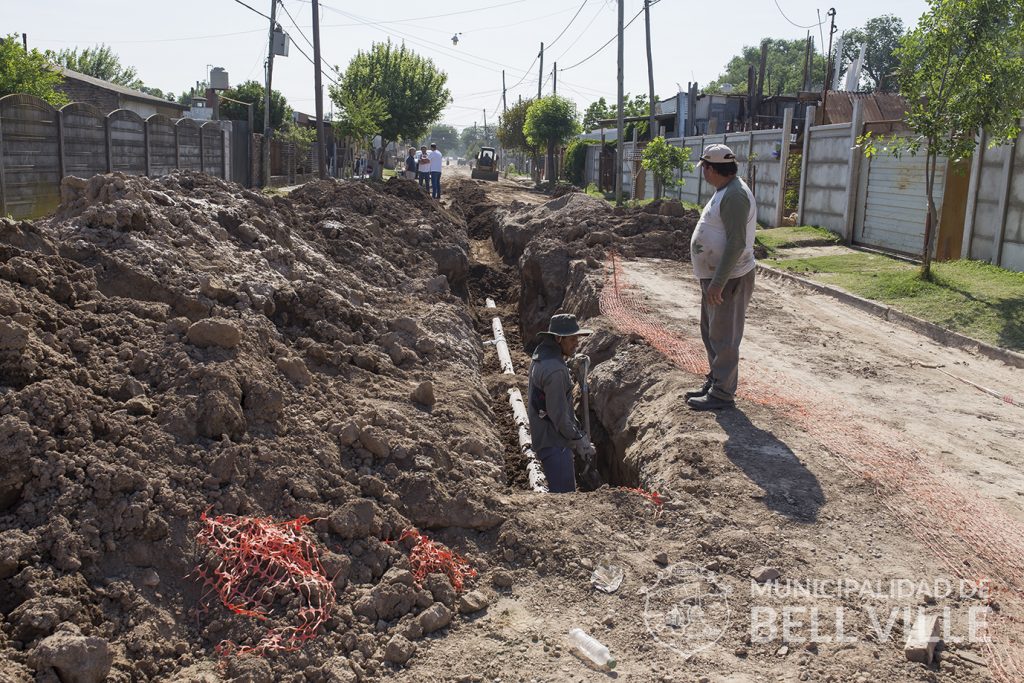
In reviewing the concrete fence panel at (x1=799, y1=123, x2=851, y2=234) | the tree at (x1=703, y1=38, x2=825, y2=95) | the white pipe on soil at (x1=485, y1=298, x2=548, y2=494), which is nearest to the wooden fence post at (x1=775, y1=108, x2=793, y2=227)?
the concrete fence panel at (x1=799, y1=123, x2=851, y2=234)

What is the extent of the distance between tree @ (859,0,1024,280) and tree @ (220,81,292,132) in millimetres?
38014

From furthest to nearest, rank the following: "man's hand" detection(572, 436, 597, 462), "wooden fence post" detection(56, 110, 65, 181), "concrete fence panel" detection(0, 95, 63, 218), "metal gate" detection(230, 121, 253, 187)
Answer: "metal gate" detection(230, 121, 253, 187) → "wooden fence post" detection(56, 110, 65, 181) → "concrete fence panel" detection(0, 95, 63, 218) → "man's hand" detection(572, 436, 597, 462)

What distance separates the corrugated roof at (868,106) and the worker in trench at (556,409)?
19487mm

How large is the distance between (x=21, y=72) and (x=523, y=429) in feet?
60.5

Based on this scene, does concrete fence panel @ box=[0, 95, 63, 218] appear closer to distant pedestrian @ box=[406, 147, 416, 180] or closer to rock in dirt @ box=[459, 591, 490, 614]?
rock in dirt @ box=[459, 591, 490, 614]

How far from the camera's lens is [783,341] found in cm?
915

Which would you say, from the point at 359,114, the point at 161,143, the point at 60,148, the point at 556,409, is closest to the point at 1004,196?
the point at 556,409

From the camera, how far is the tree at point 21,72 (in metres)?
20.0

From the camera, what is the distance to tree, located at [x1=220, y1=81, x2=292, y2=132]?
4547 centimetres

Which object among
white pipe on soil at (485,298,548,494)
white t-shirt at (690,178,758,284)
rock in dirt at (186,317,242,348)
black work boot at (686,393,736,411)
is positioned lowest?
white pipe on soil at (485,298,548,494)

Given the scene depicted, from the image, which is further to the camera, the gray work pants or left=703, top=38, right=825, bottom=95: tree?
left=703, top=38, right=825, bottom=95: tree

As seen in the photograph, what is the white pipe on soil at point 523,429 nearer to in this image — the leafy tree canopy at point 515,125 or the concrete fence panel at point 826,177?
the concrete fence panel at point 826,177

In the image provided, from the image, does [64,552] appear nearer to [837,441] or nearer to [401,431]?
[401,431]

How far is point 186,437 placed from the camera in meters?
4.32
